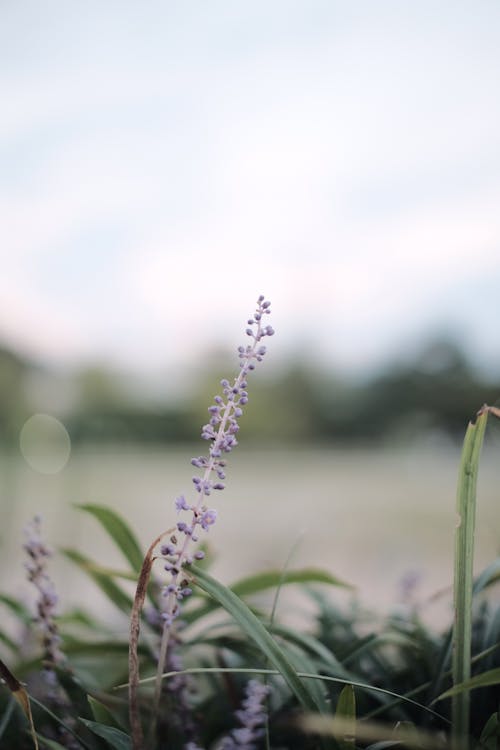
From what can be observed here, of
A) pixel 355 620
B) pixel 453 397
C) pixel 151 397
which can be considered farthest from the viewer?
pixel 151 397

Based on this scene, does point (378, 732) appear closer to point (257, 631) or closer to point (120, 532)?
point (257, 631)

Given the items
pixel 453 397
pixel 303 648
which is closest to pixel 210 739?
pixel 303 648

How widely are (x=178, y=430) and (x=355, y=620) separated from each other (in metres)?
24.7

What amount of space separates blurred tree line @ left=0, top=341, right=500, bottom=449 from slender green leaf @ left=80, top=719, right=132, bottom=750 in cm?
2137

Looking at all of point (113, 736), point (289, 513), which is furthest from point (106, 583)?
point (289, 513)

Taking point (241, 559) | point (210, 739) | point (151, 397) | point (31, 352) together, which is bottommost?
point (241, 559)

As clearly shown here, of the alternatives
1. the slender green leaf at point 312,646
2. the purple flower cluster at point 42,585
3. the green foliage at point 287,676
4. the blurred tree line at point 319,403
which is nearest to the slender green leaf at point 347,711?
the green foliage at point 287,676

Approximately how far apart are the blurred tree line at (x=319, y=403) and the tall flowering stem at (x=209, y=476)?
2135cm

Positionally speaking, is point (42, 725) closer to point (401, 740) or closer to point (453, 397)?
point (401, 740)

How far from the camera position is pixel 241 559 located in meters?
6.47

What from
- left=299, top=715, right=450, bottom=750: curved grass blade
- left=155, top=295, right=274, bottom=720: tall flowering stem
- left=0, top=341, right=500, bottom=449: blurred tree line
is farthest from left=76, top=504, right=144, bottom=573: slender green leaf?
left=0, top=341, right=500, bottom=449: blurred tree line

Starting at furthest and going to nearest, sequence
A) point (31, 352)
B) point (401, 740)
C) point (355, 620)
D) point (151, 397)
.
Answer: point (151, 397) → point (31, 352) → point (355, 620) → point (401, 740)

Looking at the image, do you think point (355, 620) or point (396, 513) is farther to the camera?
point (396, 513)

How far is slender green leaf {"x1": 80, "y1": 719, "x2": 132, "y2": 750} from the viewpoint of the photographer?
437 mm
